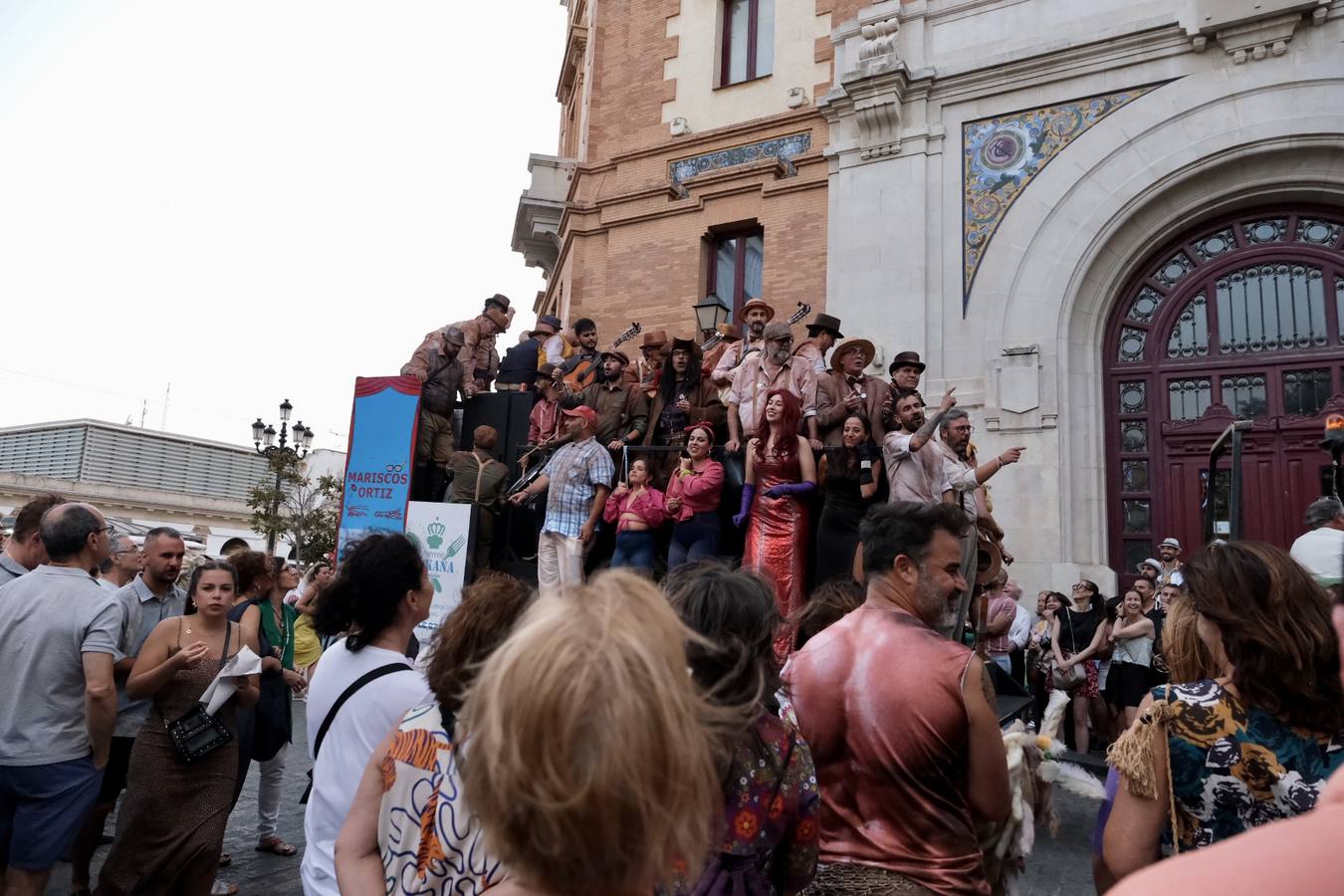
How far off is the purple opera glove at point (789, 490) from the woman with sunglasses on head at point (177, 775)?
3.95m

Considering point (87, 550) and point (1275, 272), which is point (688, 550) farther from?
point (1275, 272)

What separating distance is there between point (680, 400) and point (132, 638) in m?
5.39

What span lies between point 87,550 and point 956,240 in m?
10.0

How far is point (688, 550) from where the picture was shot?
732 centimetres

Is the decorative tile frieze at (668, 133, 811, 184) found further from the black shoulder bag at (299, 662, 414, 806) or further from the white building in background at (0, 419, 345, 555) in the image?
the white building in background at (0, 419, 345, 555)

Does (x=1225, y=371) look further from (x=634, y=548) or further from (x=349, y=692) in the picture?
(x=349, y=692)

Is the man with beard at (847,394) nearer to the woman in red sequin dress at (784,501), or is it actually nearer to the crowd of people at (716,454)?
the crowd of people at (716,454)

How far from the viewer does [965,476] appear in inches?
249

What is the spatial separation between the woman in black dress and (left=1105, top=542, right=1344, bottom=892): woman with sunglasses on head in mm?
4082

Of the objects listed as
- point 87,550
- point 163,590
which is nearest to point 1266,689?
point 87,550

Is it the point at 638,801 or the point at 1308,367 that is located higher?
the point at 1308,367

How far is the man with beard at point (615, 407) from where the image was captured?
891 centimetres

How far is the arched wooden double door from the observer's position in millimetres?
9469

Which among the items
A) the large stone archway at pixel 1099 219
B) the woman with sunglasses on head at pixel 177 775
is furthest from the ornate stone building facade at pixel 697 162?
the woman with sunglasses on head at pixel 177 775
